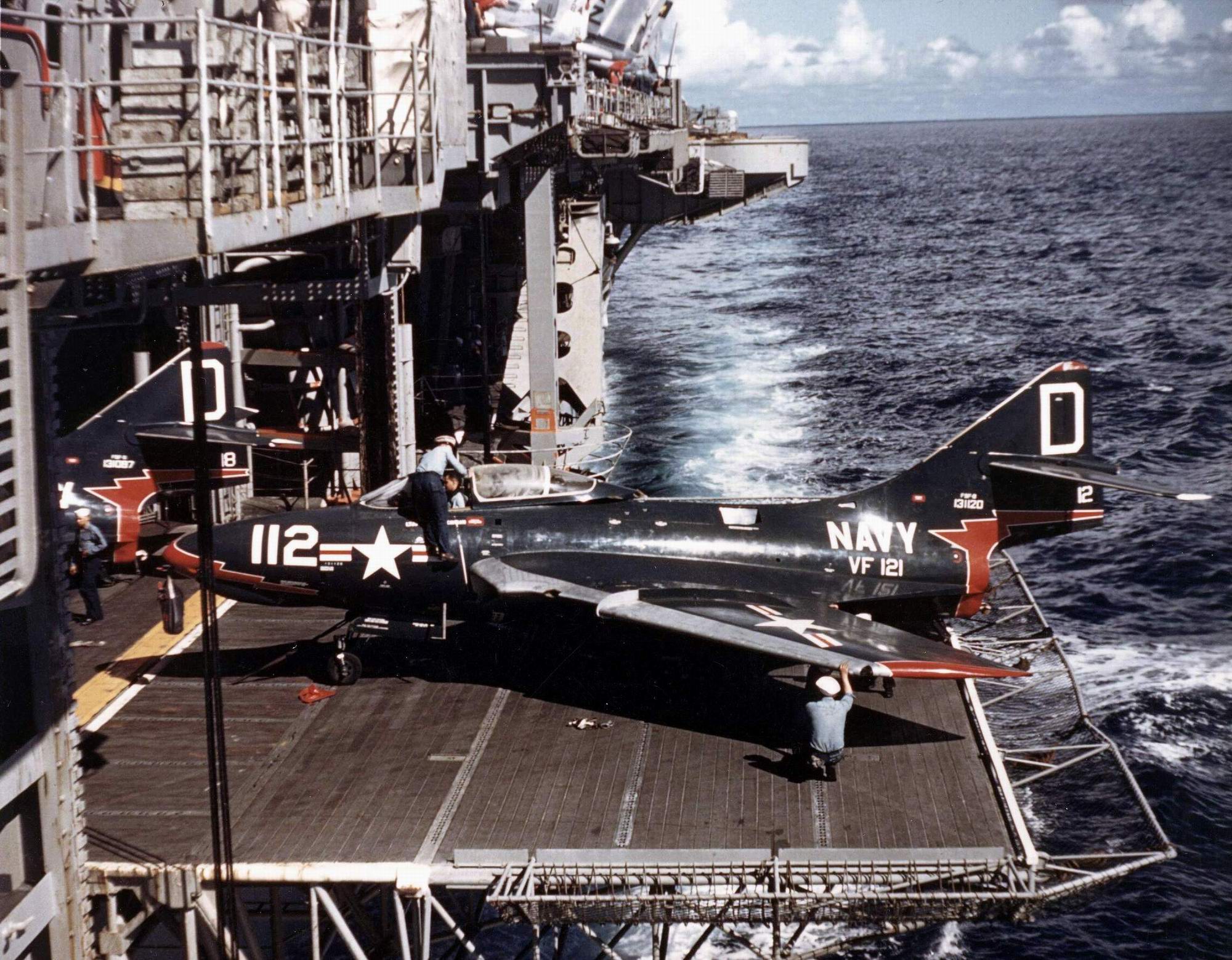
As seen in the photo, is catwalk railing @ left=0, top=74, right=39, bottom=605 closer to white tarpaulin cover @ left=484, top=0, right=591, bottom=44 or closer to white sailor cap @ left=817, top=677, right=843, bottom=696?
white sailor cap @ left=817, top=677, right=843, bottom=696

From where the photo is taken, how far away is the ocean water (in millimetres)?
26422

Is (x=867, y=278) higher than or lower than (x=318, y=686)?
higher

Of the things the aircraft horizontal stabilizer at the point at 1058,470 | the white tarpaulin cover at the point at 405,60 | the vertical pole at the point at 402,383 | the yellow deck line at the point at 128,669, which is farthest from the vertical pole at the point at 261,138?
the aircraft horizontal stabilizer at the point at 1058,470

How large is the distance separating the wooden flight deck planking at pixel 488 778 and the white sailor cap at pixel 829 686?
1.18 metres

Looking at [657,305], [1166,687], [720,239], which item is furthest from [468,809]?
[720,239]

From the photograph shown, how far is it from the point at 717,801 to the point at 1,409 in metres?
11.1

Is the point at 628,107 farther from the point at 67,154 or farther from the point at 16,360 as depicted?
the point at 16,360

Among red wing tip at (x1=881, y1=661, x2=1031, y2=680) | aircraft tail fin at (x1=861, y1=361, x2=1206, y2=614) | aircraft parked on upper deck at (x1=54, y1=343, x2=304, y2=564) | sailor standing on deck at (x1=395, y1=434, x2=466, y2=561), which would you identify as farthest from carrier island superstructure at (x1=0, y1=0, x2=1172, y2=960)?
sailor standing on deck at (x1=395, y1=434, x2=466, y2=561)

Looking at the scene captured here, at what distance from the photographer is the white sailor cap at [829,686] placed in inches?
706

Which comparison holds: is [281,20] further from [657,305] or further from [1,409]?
[657,305]

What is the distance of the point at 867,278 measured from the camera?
98.8 m

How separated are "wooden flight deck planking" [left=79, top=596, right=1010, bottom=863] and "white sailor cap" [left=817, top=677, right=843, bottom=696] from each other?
3.86 ft

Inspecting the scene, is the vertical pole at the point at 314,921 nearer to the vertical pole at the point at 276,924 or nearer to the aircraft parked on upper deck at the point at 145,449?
the vertical pole at the point at 276,924

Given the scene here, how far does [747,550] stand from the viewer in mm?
22359
